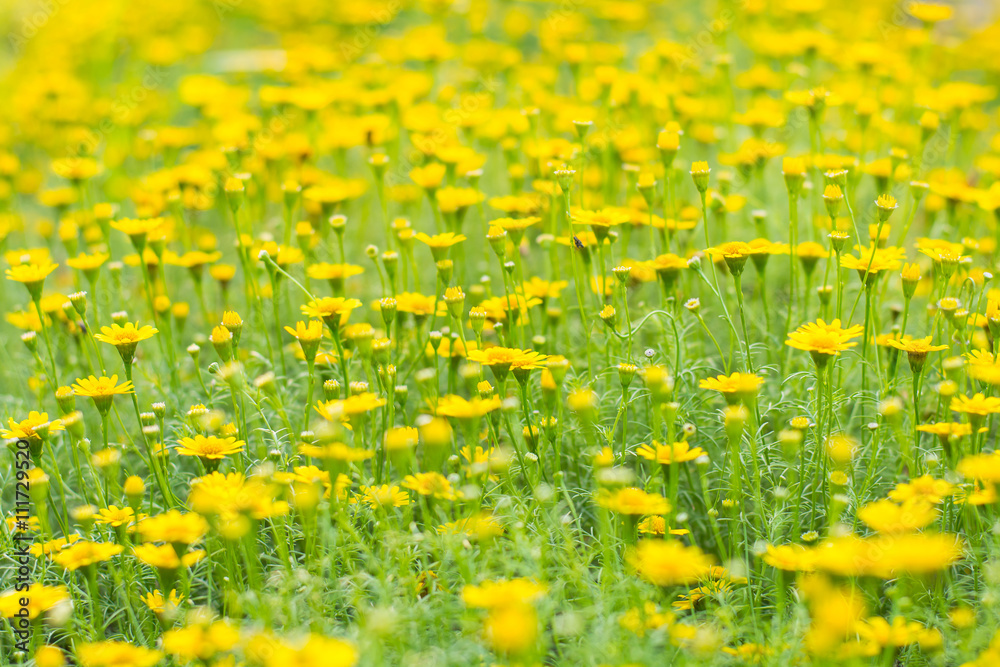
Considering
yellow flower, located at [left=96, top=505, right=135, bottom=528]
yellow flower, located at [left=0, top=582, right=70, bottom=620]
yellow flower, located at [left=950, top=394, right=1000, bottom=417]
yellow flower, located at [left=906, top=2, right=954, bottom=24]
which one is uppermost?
yellow flower, located at [left=906, top=2, right=954, bottom=24]

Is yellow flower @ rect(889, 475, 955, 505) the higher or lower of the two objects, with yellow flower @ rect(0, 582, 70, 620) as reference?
higher

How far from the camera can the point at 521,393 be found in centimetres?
201

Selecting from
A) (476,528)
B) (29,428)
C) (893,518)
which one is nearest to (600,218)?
(476,528)

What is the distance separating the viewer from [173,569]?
1676 mm

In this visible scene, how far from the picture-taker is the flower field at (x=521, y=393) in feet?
5.15

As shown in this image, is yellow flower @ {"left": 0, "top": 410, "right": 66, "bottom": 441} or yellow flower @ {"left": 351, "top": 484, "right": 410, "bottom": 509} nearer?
yellow flower @ {"left": 351, "top": 484, "right": 410, "bottom": 509}

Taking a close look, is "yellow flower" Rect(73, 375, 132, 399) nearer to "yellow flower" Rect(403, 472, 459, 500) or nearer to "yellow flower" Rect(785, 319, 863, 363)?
"yellow flower" Rect(403, 472, 459, 500)

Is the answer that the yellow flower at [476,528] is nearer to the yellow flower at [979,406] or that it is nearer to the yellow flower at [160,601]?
the yellow flower at [160,601]

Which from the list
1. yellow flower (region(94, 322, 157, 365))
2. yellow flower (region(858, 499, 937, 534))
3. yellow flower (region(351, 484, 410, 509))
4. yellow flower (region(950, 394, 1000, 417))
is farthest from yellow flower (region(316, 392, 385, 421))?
yellow flower (region(950, 394, 1000, 417))

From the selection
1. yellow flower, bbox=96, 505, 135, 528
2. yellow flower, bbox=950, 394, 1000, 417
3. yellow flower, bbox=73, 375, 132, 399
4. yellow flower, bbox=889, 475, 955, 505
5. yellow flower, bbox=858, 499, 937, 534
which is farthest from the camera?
yellow flower, bbox=73, 375, 132, 399

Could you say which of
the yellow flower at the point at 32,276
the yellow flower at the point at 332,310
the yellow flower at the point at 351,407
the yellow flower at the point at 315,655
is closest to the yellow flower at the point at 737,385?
the yellow flower at the point at 351,407

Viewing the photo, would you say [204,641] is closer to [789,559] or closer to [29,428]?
[29,428]

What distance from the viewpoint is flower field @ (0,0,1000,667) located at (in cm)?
157

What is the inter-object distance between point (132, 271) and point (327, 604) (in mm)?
2385
